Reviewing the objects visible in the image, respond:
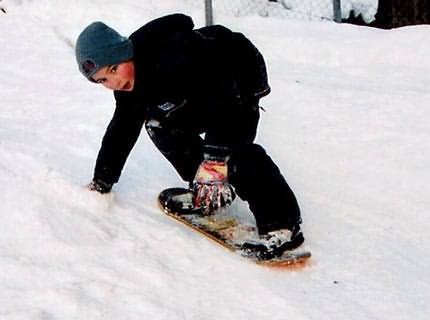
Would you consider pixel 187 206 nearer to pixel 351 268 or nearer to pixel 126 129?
pixel 126 129

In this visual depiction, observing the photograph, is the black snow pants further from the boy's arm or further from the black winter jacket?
the boy's arm

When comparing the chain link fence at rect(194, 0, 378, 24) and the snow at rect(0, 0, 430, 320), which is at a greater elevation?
the snow at rect(0, 0, 430, 320)

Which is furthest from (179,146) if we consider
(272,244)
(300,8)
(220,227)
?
(300,8)

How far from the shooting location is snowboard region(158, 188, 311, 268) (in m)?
2.99

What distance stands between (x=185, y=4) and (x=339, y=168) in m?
3.71

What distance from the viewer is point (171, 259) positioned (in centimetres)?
293

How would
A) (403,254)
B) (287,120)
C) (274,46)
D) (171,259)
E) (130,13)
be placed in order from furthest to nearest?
(130,13), (274,46), (287,120), (403,254), (171,259)

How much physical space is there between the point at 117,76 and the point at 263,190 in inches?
27.9

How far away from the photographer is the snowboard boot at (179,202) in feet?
10.8

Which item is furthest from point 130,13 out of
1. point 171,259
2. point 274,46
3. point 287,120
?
point 171,259

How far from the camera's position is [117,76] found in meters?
2.94

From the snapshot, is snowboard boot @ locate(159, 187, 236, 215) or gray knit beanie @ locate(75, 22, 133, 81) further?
snowboard boot @ locate(159, 187, 236, 215)

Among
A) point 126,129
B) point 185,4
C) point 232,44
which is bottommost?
point 185,4

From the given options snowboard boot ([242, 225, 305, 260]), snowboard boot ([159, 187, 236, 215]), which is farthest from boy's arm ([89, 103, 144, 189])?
snowboard boot ([242, 225, 305, 260])
